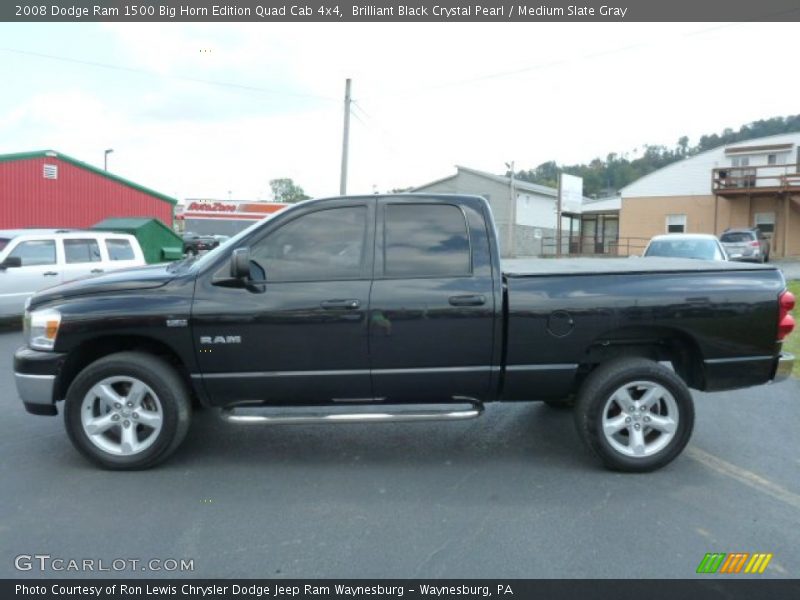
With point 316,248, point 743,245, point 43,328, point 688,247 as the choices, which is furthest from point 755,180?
point 43,328

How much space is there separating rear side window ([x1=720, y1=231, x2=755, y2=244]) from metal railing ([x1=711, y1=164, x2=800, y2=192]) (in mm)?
8481

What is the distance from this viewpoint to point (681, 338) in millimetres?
4562

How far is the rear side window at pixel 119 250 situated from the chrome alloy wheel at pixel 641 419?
34.7 feet

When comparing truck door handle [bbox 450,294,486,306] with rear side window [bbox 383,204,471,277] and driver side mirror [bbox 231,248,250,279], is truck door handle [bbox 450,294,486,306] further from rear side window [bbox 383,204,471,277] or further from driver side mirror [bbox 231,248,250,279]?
driver side mirror [bbox 231,248,250,279]

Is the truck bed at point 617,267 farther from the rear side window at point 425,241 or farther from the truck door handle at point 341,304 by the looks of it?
the truck door handle at point 341,304

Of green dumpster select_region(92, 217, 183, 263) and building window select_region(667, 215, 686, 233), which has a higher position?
building window select_region(667, 215, 686, 233)

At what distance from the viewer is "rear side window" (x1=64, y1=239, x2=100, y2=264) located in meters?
11.5

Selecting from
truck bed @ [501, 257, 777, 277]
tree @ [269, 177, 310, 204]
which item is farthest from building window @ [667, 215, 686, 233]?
tree @ [269, 177, 310, 204]

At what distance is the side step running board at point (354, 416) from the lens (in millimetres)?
4262

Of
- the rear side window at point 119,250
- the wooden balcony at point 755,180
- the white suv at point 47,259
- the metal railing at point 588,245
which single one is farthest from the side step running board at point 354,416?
the metal railing at point 588,245

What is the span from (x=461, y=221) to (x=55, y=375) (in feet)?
10.0

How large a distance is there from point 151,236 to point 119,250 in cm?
924

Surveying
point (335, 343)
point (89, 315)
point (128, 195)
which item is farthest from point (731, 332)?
point (128, 195)

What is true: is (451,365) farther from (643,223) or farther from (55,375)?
(643,223)
